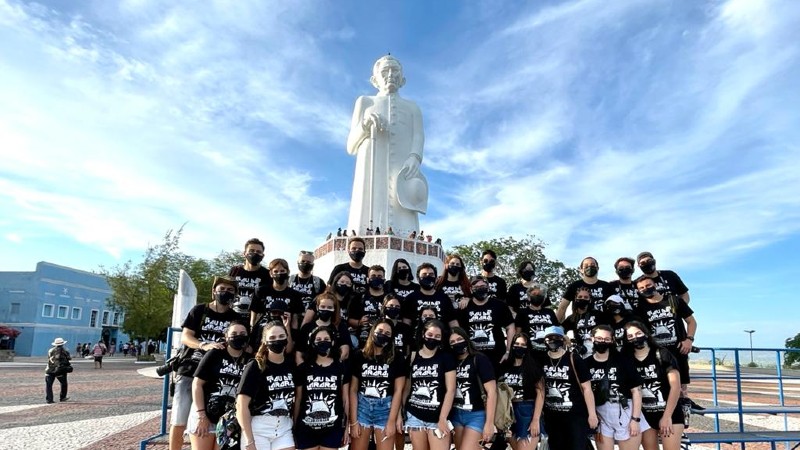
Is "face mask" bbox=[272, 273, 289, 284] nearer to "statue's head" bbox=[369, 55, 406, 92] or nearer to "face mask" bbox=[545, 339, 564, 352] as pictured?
"face mask" bbox=[545, 339, 564, 352]

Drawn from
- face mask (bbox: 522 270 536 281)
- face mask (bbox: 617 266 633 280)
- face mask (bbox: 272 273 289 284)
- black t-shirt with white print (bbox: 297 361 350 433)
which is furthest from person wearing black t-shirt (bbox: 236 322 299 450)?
face mask (bbox: 617 266 633 280)

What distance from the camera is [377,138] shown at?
21.7 meters

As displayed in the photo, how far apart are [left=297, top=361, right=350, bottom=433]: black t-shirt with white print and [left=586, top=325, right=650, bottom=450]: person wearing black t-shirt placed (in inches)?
104

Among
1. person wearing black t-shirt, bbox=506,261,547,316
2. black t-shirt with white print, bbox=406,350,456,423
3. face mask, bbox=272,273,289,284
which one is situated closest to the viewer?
black t-shirt with white print, bbox=406,350,456,423

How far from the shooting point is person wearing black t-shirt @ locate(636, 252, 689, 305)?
269 inches

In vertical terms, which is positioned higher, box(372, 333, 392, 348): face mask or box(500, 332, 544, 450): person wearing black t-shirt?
box(372, 333, 392, 348): face mask

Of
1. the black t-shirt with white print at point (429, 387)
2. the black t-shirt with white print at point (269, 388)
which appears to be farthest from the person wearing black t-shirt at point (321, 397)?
the black t-shirt with white print at point (429, 387)

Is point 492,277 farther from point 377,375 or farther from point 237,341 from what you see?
point 237,341

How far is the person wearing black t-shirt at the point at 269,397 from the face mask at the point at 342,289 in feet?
4.51

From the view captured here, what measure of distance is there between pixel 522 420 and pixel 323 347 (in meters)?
2.24

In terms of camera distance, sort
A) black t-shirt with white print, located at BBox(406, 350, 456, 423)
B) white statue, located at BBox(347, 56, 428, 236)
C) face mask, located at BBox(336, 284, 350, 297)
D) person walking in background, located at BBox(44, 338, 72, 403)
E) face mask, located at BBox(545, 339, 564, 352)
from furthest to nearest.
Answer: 1. white statue, located at BBox(347, 56, 428, 236)
2. person walking in background, located at BBox(44, 338, 72, 403)
3. face mask, located at BBox(336, 284, 350, 297)
4. face mask, located at BBox(545, 339, 564, 352)
5. black t-shirt with white print, located at BBox(406, 350, 456, 423)

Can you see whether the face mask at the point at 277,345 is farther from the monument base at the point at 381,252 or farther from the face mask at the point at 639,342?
the monument base at the point at 381,252

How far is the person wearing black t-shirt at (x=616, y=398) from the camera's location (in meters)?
5.54

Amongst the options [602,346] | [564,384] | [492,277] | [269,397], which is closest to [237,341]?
[269,397]
